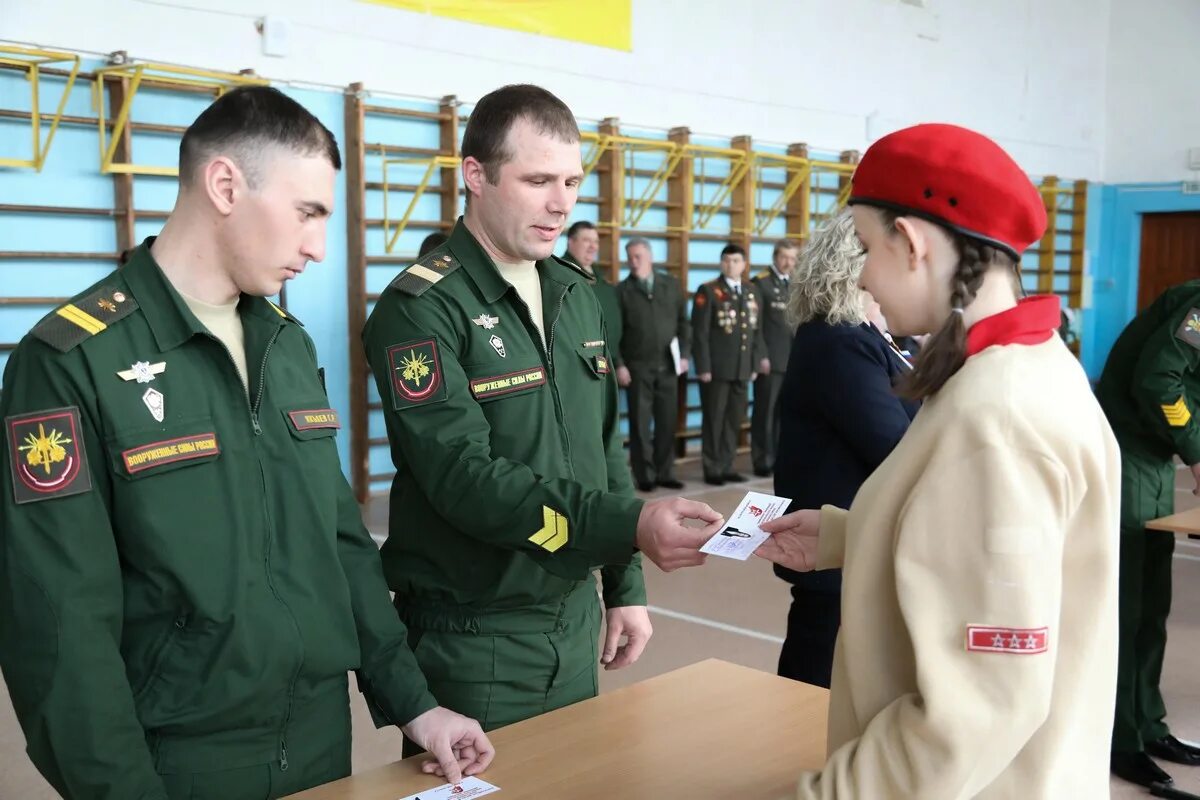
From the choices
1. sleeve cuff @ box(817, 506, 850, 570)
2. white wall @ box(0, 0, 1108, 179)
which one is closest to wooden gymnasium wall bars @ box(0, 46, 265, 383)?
white wall @ box(0, 0, 1108, 179)

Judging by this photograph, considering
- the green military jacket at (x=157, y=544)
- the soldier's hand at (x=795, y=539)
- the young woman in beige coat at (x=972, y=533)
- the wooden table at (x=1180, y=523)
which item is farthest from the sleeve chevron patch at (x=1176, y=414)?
the green military jacket at (x=157, y=544)

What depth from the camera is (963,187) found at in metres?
1.18

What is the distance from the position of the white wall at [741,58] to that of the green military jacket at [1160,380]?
5.25m

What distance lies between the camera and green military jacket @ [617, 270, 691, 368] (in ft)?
27.2

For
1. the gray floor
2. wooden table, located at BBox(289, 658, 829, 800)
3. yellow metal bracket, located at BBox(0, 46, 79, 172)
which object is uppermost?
yellow metal bracket, located at BBox(0, 46, 79, 172)

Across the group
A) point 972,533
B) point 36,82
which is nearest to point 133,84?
point 36,82

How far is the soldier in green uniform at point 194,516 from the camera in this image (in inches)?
54.0

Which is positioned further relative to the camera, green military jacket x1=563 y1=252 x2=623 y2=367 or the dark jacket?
green military jacket x1=563 y1=252 x2=623 y2=367

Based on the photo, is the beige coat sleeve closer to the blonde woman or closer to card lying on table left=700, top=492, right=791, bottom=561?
card lying on table left=700, top=492, right=791, bottom=561

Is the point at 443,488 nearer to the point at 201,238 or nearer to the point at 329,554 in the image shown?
the point at 329,554

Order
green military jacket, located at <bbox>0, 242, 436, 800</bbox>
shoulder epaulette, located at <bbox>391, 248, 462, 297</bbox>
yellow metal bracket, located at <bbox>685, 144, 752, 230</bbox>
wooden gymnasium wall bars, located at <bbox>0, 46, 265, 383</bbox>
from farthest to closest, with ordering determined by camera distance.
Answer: yellow metal bracket, located at <bbox>685, 144, 752, 230</bbox> < wooden gymnasium wall bars, located at <bbox>0, 46, 265, 383</bbox> < shoulder epaulette, located at <bbox>391, 248, 462, 297</bbox> < green military jacket, located at <bbox>0, 242, 436, 800</bbox>

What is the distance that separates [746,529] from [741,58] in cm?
877

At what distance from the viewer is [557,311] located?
217 cm

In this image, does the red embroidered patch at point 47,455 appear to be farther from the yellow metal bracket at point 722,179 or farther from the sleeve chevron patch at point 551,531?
the yellow metal bracket at point 722,179
